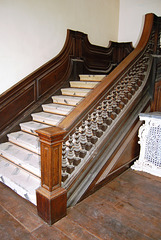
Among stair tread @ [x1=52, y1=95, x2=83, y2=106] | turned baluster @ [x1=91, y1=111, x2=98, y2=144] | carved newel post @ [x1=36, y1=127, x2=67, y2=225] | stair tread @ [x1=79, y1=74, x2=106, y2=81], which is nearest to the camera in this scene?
carved newel post @ [x1=36, y1=127, x2=67, y2=225]

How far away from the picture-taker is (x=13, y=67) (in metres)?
3.04

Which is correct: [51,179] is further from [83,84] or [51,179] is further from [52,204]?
[83,84]

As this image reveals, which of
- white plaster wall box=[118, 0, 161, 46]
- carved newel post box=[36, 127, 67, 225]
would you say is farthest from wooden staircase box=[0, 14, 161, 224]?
white plaster wall box=[118, 0, 161, 46]

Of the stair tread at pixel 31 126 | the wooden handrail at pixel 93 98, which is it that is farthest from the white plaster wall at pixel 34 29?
the wooden handrail at pixel 93 98

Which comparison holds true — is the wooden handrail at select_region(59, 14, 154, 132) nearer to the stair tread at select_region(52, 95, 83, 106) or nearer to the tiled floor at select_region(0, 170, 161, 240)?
the tiled floor at select_region(0, 170, 161, 240)

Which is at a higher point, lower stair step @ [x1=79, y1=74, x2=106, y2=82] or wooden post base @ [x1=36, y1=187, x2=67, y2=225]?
lower stair step @ [x1=79, y1=74, x2=106, y2=82]

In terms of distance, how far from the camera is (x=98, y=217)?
1709mm

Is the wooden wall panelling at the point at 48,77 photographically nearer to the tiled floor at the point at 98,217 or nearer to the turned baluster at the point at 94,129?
the tiled floor at the point at 98,217

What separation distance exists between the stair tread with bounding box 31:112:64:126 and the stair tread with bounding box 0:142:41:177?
0.58m

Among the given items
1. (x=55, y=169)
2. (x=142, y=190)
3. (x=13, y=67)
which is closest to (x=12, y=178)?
(x=55, y=169)

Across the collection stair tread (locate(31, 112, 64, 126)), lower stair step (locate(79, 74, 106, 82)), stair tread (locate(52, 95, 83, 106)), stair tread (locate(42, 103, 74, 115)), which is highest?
lower stair step (locate(79, 74, 106, 82))

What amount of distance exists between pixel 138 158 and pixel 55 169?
1.73 meters

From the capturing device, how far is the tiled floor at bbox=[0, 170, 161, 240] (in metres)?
1.52

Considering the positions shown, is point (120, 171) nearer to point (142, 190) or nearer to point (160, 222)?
point (142, 190)
